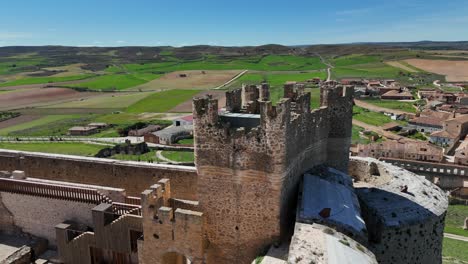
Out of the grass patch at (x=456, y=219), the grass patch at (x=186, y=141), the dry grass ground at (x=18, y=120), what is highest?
the dry grass ground at (x=18, y=120)

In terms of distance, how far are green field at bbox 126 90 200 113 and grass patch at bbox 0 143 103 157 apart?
3767 cm

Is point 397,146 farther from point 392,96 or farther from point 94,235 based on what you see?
point 392,96

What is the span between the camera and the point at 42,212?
17141 mm

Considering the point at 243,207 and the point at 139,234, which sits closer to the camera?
the point at 243,207

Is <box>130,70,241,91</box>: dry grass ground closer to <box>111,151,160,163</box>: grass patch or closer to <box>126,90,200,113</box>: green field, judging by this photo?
<box>126,90,200,113</box>: green field

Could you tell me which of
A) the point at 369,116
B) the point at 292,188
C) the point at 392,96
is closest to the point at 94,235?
the point at 292,188

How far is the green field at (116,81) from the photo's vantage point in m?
149

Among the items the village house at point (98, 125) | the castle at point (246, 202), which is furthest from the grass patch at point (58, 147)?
the castle at point (246, 202)

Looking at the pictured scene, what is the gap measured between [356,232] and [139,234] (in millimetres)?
8310

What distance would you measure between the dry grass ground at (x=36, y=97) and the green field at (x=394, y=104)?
318 feet

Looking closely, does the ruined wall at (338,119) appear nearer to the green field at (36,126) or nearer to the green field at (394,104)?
the green field at (36,126)

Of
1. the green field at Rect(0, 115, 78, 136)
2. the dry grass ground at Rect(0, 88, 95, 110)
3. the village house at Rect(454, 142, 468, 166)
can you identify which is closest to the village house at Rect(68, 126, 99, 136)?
the green field at Rect(0, 115, 78, 136)

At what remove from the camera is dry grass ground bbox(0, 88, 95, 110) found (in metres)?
113

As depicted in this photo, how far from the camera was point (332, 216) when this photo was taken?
41.5 feet
